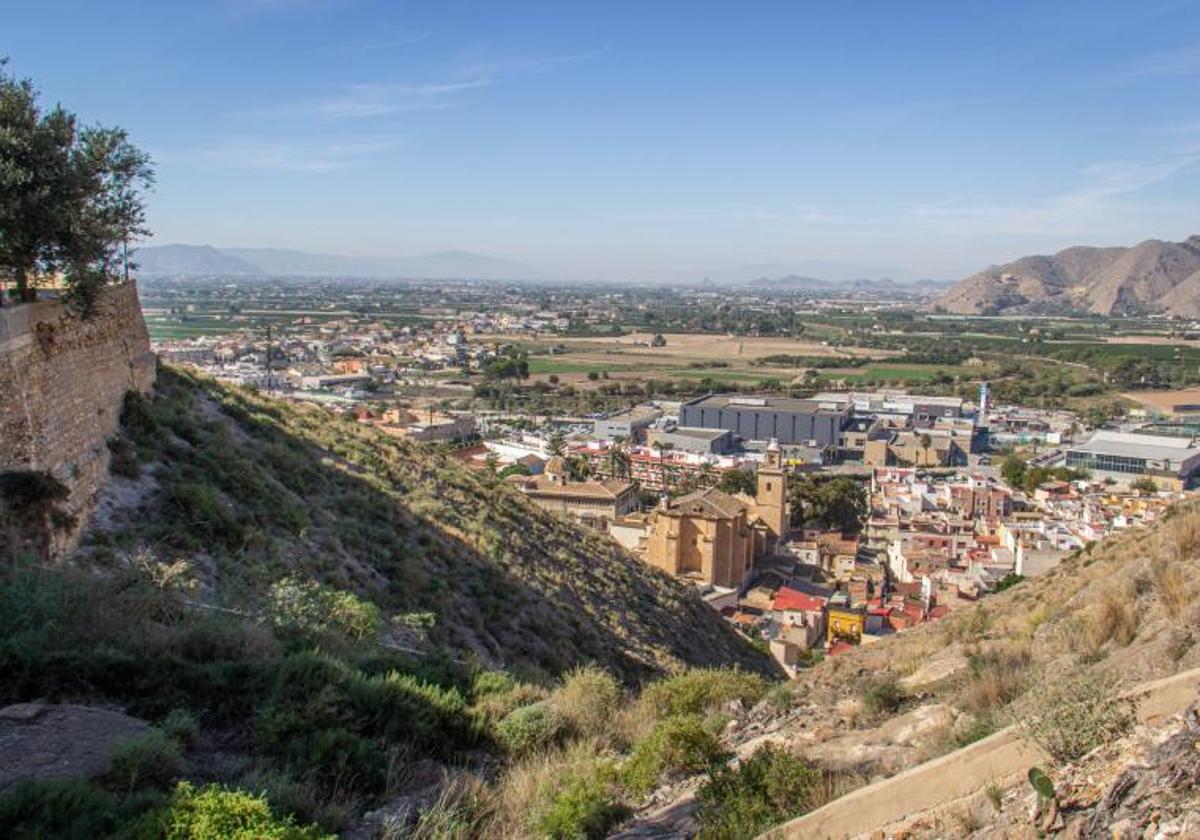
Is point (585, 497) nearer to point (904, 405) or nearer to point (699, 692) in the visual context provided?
point (699, 692)

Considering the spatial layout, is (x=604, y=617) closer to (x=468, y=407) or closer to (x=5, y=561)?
(x=5, y=561)

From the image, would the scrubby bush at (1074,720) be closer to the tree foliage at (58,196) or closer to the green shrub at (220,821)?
the green shrub at (220,821)

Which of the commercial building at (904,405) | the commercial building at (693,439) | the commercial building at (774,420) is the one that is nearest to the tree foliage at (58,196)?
the commercial building at (693,439)

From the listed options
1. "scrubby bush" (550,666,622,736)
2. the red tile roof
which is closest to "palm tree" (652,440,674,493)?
the red tile roof

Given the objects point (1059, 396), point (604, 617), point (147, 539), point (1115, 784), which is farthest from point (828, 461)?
point (1115, 784)

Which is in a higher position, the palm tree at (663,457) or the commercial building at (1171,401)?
the commercial building at (1171,401)
